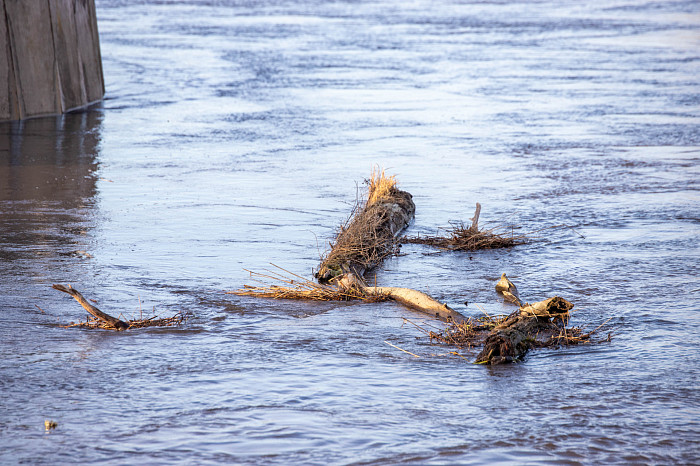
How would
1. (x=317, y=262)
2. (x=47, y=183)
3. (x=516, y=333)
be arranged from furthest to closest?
1. (x=47, y=183)
2. (x=317, y=262)
3. (x=516, y=333)

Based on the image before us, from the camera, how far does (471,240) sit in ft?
32.3

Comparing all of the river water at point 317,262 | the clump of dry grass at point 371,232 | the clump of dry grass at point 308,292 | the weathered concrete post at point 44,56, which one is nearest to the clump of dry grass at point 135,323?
the river water at point 317,262

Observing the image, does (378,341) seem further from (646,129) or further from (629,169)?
(646,129)

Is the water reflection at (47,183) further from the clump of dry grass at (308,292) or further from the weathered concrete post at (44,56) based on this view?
the clump of dry grass at (308,292)

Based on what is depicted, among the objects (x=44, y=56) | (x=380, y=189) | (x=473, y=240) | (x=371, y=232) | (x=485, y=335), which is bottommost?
(x=485, y=335)

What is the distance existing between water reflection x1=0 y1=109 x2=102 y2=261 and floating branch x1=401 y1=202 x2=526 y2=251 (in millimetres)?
3735

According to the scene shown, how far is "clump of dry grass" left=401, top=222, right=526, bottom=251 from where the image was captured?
984 centimetres

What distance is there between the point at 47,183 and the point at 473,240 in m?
6.10

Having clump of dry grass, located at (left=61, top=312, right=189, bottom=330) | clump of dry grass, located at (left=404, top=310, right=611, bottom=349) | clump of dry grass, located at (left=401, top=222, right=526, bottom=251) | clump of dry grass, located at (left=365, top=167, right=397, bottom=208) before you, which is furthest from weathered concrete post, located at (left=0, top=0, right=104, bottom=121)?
clump of dry grass, located at (left=404, top=310, right=611, bottom=349)

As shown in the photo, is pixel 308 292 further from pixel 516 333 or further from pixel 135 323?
pixel 516 333

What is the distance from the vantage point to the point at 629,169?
13.9 metres

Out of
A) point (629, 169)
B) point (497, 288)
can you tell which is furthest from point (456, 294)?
point (629, 169)

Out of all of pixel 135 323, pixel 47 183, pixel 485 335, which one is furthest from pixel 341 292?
pixel 47 183

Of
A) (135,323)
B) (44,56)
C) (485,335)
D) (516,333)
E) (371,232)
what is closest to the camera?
(516,333)
